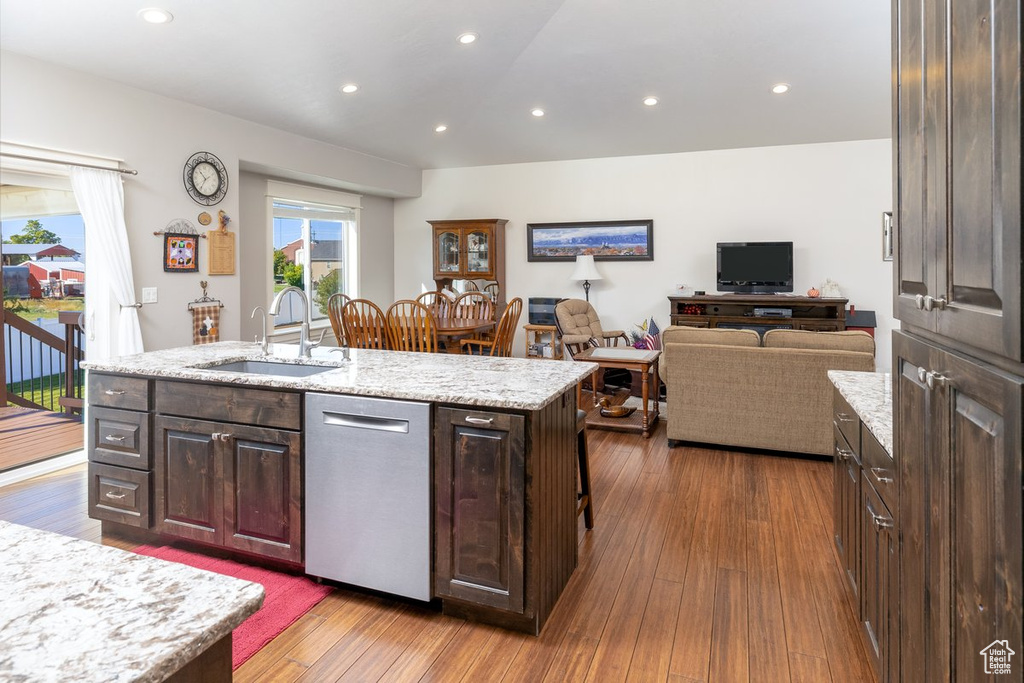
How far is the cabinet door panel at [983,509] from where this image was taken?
76 centimetres

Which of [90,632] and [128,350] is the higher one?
[128,350]

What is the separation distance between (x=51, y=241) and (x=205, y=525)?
2725 millimetres

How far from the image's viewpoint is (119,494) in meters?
2.79

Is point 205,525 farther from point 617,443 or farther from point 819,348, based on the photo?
point 819,348

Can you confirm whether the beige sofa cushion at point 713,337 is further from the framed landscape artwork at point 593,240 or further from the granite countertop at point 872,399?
the framed landscape artwork at point 593,240

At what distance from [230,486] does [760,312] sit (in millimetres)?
5582

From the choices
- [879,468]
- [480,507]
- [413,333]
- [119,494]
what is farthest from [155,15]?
[879,468]

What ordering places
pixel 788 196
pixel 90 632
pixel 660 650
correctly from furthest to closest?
pixel 788 196, pixel 660 650, pixel 90 632

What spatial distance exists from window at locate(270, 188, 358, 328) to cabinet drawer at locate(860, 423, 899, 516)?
521 cm

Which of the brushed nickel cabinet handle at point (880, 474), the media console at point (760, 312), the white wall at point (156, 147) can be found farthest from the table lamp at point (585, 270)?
the brushed nickel cabinet handle at point (880, 474)

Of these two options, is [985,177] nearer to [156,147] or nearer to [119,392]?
[119,392]

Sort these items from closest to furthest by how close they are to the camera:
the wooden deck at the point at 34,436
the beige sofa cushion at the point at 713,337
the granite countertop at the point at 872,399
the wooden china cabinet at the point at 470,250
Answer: the granite countertop at the point at 872,399 → the wooden deck at the point at 34,436 → the beige sofa cushion at the point at 713,337 → the wooden china cabinet at the point at 470,250

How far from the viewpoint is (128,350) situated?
4117mm

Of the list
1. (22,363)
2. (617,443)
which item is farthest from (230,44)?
(617,443)
